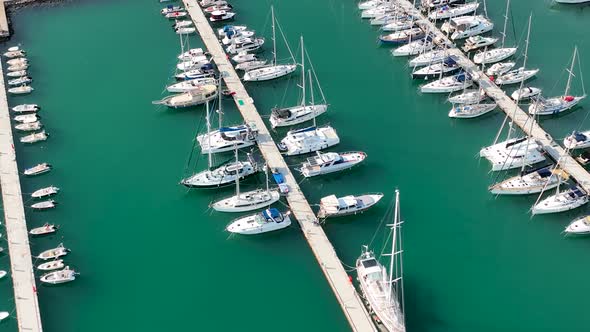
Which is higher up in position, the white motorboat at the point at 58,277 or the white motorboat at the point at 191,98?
the white motorboat at the point at 191,98

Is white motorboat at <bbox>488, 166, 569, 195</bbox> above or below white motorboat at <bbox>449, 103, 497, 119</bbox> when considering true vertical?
below

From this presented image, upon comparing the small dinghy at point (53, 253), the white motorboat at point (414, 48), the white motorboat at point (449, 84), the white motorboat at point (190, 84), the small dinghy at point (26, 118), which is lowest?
the small dinghy at point (53, 253)

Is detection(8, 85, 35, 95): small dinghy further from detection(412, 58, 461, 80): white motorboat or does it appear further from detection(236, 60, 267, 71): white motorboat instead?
detection(412, 58, 461, 80): white motorboat

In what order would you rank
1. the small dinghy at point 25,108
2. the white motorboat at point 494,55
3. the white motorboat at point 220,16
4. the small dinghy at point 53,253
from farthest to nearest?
the white motorboat at point 220,16 < the white motorboat at point 494,55 < the small dinghy at point 25,108 < the small dinghy at point 53,253

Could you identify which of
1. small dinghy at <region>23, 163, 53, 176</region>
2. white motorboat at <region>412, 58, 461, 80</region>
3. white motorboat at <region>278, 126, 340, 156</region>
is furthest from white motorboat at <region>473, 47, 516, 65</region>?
small dinghy at <region>23, 163, 53, 176</region>

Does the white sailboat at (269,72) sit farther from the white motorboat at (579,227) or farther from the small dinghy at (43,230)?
the white motorboat at (579,227)

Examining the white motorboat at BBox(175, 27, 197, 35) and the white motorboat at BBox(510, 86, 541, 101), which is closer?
the white motorboat at BBox(510, 86, 541, 101)

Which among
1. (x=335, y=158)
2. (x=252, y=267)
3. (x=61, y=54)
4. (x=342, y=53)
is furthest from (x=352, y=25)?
(x=252, y=267)

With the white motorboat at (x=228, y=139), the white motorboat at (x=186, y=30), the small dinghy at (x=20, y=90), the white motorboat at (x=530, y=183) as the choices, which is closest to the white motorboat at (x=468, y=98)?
the white motorboat at (x=530, y=183)
